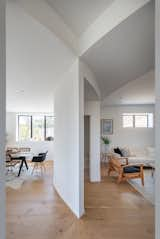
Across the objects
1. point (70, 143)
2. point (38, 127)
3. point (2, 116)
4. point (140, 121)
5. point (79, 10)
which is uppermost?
point (79, 10)

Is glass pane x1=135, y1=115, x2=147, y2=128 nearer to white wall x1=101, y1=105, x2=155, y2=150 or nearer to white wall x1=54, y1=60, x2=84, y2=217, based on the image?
white wall x1=101, y1=105, x2=155, y2=150

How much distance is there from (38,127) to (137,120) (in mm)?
5049

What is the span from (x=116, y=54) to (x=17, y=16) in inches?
67.7

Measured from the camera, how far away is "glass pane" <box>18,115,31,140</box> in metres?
9.53

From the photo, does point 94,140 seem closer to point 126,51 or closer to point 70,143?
point 70,143

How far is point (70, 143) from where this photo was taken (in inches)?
147

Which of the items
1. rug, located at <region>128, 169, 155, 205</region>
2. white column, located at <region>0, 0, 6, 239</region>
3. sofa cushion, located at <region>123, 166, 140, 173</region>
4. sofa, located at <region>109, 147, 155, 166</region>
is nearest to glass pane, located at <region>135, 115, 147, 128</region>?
sofa, located at <region>109, 147, 155, 166</region>

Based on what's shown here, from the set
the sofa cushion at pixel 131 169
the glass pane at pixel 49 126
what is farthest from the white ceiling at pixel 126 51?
the glass pane at pixel 49 126

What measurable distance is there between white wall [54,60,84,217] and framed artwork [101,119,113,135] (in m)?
4.79

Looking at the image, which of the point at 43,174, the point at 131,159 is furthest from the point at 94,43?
the point at 131,159

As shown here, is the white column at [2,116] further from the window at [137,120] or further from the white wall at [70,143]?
the window at [137,120]

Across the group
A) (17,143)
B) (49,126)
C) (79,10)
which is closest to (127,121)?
(49,126)

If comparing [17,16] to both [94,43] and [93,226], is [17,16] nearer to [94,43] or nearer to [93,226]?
[94,43]

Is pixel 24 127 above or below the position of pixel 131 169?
above
